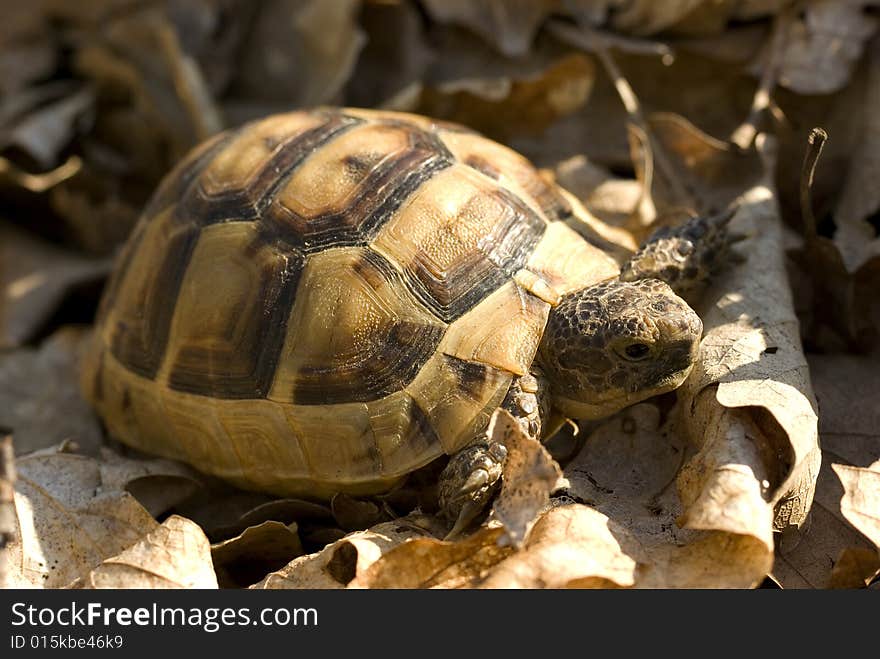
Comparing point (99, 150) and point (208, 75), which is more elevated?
point (208, 75)

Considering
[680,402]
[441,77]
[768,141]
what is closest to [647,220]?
[768,141]

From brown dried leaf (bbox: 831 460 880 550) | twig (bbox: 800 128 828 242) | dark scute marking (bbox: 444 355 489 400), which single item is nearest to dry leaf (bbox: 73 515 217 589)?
dark scute marking (bbox: 444 355 489 400)

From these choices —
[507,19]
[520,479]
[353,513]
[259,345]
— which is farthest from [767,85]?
[353,513]

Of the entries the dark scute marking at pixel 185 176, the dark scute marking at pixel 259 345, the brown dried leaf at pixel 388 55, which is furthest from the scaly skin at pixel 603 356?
the brown dried leaf at pixel 388 55

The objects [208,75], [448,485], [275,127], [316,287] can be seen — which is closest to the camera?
[448,485]

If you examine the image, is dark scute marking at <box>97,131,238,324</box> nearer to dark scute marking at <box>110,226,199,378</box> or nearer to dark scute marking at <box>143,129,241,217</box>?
dark scute marking at <box>143,129,241,217</box>

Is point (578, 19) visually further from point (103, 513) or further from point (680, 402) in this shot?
point (103, 513)
